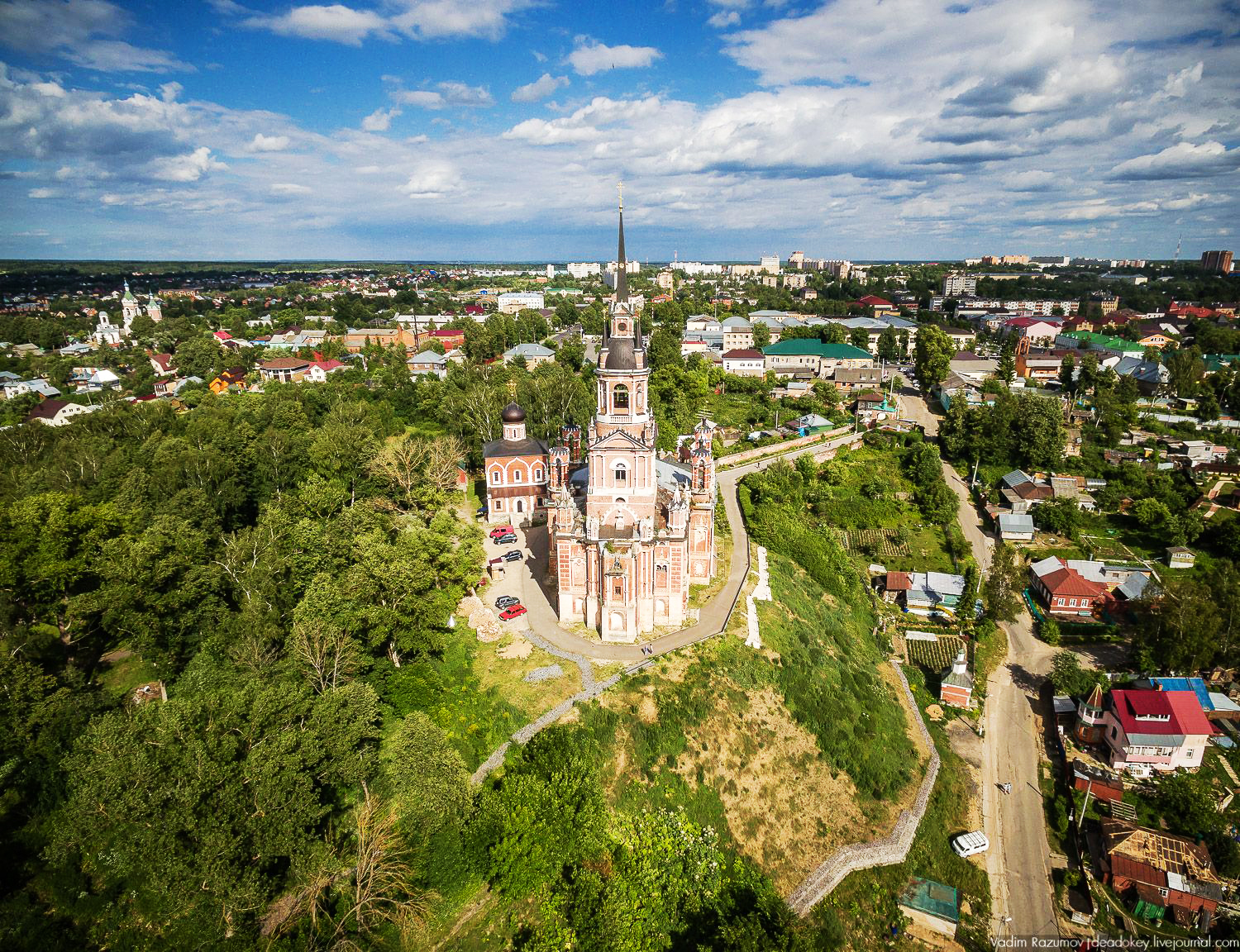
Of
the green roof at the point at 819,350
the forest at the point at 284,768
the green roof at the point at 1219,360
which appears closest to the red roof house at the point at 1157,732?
the forest at the point at 284,768

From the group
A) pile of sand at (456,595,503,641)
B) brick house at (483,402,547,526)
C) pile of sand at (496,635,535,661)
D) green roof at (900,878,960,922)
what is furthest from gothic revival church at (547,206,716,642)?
green roof at (900,878,960,922)

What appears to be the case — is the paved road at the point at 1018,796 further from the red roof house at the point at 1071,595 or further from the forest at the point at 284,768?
the forest at the point at 284,768

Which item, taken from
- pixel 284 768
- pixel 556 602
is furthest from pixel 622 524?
pixel 284 768

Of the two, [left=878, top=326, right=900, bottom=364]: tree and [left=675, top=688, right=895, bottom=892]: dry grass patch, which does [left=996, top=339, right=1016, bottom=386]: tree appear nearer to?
[left=878, top=326, right=900, bottom=364]: tree

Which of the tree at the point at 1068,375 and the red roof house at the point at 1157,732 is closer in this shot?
the red roof house at the point at 1157,732

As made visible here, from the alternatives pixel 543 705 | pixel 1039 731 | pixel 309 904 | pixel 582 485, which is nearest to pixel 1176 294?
pixel 1039 731

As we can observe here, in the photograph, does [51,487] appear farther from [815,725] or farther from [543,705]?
[815,725]
